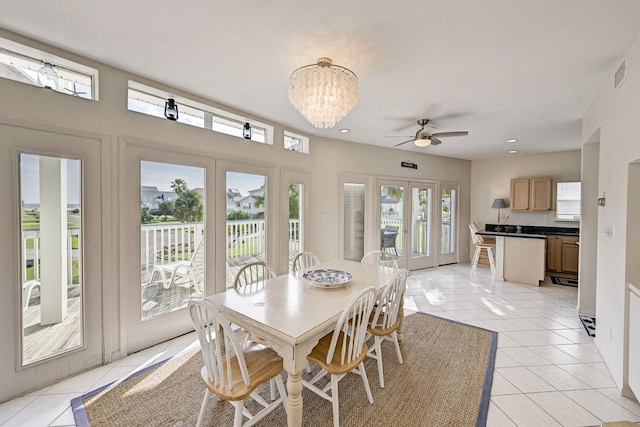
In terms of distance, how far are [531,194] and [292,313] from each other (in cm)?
638

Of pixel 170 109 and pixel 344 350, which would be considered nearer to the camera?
pixel 344 350

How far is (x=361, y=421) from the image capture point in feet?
5.76

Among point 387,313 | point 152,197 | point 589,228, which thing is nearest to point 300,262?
point 387,313

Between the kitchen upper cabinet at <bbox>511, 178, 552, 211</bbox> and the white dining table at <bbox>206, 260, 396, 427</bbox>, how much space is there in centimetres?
526

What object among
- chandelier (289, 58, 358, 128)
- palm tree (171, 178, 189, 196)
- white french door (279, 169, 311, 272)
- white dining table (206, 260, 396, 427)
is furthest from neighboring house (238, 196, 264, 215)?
chandelier (289, 58, 358, 128)

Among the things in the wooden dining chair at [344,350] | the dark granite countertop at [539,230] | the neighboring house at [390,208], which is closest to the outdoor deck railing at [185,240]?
the wooden dining chair at [344,350]

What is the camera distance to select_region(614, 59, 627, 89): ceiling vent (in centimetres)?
202

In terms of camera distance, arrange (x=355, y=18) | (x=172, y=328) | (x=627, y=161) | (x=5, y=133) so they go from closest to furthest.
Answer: (x=355, y=18) → (x=5, y=133) → (x=627, y=161) → (x=172, y=328)

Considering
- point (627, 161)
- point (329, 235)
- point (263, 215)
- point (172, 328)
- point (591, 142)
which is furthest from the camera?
point (329, 235)

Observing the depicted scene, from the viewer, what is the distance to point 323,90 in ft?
6.02

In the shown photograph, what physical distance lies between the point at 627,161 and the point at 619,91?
0.64 metres

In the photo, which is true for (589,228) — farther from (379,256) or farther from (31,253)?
(31,253)

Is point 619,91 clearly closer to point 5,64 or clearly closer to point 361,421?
point 361,421

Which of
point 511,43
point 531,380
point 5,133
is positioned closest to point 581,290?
point 531,380
